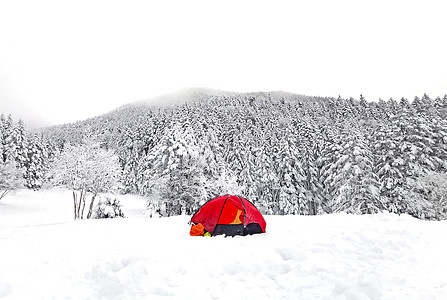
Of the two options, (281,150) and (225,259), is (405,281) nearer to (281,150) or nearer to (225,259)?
(225,259)

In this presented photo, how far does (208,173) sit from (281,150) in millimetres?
13477

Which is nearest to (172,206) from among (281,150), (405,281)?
(281,150)

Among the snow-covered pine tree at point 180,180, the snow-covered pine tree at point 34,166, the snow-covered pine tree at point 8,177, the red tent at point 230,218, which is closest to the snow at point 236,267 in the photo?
the red tent at point 230,218

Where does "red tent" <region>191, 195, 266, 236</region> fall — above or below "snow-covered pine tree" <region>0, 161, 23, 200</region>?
above

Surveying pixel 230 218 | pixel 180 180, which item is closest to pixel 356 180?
pixel 180 180

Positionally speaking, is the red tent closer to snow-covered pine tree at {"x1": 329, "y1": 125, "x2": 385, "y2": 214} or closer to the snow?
the snow

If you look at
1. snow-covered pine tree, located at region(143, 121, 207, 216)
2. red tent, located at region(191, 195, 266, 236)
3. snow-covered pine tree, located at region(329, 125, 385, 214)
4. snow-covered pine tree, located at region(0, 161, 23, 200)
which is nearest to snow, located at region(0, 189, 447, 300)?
red tent, located at region(191, 195, 266, 236)

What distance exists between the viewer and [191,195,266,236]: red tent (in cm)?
918

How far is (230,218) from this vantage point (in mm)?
9258

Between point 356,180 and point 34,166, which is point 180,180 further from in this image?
point 34,166

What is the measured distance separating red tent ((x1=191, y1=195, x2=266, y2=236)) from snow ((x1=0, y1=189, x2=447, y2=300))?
1.01m

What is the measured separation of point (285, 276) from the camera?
5.19 metres

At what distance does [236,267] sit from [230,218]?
3642 mm

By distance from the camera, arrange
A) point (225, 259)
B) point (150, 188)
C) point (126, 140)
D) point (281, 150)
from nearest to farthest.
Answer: point (225, 259), point (150, 188), point (281, 150), point (126, 140)
